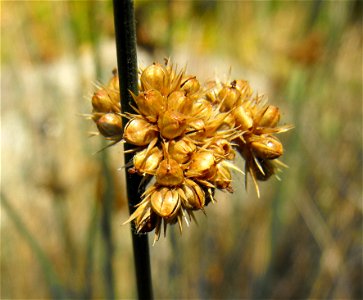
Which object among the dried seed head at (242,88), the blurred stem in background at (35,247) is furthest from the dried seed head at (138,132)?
the blurred stem in background at (35,247)

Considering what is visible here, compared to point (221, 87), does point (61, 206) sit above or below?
below

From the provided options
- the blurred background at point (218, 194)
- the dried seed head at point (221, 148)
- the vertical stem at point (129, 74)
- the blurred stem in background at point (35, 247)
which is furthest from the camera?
the blurred background at point (218, 194)

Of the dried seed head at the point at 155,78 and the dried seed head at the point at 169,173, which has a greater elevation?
the dried seed head at the point at 155,78

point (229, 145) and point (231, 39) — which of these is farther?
point (231, 39)

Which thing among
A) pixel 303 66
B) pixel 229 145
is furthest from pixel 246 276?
pixel 229 145

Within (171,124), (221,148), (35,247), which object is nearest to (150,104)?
(171,124)

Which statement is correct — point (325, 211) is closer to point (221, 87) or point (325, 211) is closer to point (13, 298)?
point (13, 298)

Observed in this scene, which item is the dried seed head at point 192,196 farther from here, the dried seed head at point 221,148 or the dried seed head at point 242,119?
the dried seed head at point 242,119

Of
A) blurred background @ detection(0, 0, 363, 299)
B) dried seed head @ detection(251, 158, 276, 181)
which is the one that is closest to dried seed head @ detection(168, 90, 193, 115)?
dried seed head @ detection(251, 158, 276, 181)

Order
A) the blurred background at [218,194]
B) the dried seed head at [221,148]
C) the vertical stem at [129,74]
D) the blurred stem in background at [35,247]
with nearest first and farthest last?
the vertical stem at [129,74] < the dried seed head at [221,148] < the blurred stem in background at [35,247] < the blurred background at [218,194]
